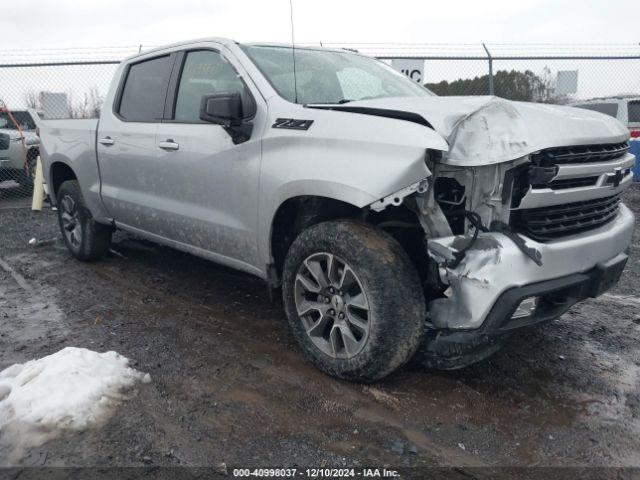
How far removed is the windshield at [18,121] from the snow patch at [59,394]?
9.07 m

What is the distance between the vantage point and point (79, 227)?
5598mm

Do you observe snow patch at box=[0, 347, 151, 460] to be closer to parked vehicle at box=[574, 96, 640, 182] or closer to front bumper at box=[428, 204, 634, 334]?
front bumper at box=[428, 204, 634, 334]

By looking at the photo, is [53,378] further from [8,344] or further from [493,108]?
[493,108]

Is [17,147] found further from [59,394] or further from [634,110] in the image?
[634,110]

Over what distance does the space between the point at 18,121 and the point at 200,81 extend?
28.2 ft

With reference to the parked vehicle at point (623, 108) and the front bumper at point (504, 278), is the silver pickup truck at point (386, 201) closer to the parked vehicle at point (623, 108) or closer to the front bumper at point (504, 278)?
the front bumper at point (504, 278)

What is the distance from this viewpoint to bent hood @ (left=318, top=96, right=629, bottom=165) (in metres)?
2.52

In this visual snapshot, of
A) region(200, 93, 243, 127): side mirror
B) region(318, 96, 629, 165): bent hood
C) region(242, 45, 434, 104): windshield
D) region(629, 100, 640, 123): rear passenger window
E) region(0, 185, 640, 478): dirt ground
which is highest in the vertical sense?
region(242, 45, 434, 104): windshield

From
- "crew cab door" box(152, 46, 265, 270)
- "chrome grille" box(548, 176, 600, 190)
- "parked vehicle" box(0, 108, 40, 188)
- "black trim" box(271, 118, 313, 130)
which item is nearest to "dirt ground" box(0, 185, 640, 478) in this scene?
"crew cab door" box(152, 46, 265, 270)

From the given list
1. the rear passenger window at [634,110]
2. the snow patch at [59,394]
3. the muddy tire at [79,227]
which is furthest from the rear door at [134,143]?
the rear passenger window at [634,110]

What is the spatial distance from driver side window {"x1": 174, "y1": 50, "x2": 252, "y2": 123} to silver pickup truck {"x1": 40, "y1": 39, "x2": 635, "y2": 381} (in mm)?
13

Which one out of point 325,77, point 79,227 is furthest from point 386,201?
point 79,227

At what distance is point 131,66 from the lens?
4914 mm

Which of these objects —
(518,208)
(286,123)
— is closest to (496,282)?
(518,208)
